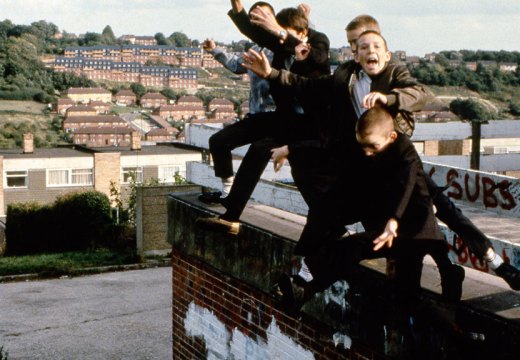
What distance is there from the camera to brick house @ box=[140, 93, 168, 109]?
547 ft

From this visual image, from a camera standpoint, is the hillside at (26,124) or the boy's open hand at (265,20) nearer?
the boy's open hand at (265,20)

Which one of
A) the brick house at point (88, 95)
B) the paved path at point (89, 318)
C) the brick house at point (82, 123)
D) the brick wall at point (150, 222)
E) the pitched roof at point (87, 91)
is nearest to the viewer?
the paved path at point (89, 318)

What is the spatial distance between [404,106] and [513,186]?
0.83m

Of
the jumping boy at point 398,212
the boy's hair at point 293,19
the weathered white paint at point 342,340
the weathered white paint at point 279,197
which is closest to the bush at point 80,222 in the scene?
the weathered white paint at point 279,197

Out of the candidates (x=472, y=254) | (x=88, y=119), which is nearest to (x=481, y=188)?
(x=472, y=254)

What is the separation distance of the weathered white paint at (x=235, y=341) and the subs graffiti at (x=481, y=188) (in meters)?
1.52

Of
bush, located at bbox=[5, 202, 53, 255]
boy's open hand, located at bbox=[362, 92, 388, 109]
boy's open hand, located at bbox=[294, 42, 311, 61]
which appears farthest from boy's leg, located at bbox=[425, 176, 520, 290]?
bush, located at bbox=[5, 202, 53, 255]

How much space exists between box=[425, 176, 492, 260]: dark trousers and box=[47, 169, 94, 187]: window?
56029 mm

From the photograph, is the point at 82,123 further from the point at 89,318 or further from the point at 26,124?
the point at 89,318

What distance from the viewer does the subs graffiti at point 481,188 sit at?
177 inches

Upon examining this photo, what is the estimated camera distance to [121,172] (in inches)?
2357

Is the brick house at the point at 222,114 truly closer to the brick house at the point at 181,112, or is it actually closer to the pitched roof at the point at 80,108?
the brick house at the point at 181,112

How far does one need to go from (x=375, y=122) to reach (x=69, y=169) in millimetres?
56649

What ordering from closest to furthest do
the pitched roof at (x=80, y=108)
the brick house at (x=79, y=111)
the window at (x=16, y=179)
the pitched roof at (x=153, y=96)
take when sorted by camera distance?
1. the window at (x=16, y=179)
2. the brick house at (x=79, y=111)
3. the pitched roof at (x=80, y=108)
4. the pitched roof at (x=153, y=96)
